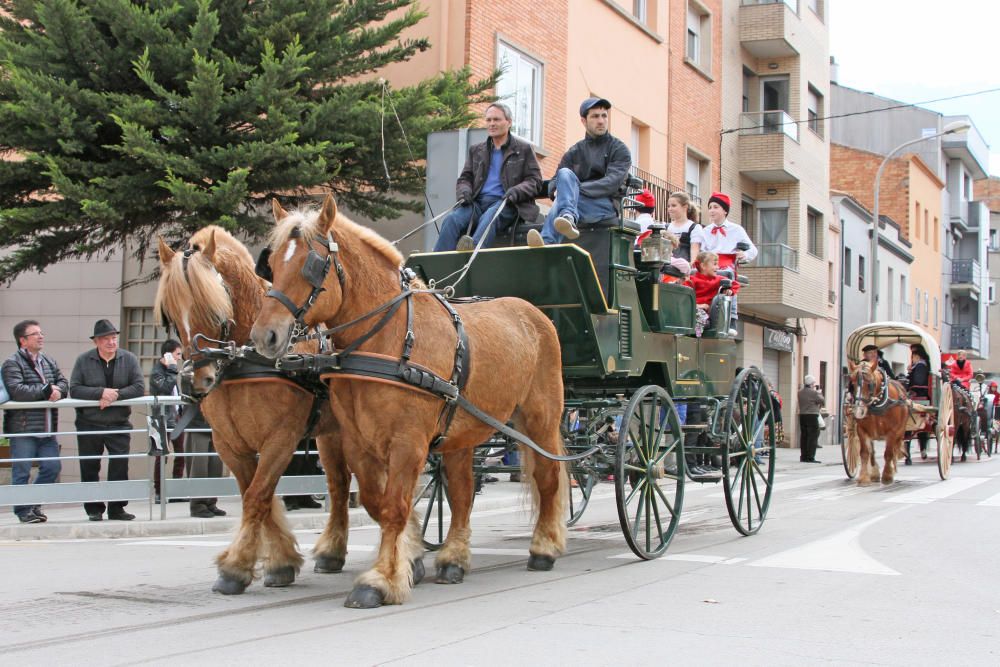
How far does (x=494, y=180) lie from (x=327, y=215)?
2942mm

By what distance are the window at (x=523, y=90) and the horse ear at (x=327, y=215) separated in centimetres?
1226

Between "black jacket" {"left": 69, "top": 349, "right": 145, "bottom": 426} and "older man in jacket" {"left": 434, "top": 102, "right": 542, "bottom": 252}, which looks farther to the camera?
"black jacket" {"left": 69, "top": 349, "right": 145, "bottom": 426}

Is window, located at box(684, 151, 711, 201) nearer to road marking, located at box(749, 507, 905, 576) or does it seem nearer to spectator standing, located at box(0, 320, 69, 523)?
spectator standing, located at box(0, 320, 69, 523)

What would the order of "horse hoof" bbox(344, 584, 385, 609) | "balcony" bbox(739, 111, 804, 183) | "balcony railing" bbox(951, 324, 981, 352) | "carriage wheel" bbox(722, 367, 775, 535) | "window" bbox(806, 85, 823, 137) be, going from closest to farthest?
"horse hoof" bbox(344, 584, 385, 609) < "carriage wheel" bbox(722, 367, 775, 535) < "balcony" bbox(739, 111, 804, 183) < "window" bbox(806, 85, 823, 137) < "balcony railing" bbox(951, 324, 981, 352)

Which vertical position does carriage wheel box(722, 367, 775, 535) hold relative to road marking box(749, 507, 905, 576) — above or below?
above

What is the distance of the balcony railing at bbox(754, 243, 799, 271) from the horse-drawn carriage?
783cm

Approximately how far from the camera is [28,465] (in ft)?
37.0

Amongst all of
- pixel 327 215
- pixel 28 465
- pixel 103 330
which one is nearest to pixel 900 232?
pixel 103 330

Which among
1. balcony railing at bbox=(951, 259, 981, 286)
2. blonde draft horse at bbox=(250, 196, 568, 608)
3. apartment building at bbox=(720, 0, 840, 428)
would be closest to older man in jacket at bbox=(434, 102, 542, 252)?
blonde draft horse at bbox=(250, 196, 568, 608)

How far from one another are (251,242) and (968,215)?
54.8 metres

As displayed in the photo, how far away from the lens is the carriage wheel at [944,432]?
1811 cm

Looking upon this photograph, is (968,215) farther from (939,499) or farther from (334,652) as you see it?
(334,652)

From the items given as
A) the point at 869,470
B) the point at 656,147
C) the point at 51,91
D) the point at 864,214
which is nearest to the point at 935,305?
the point at 864,214

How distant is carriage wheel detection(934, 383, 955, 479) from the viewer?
18.1 meters
